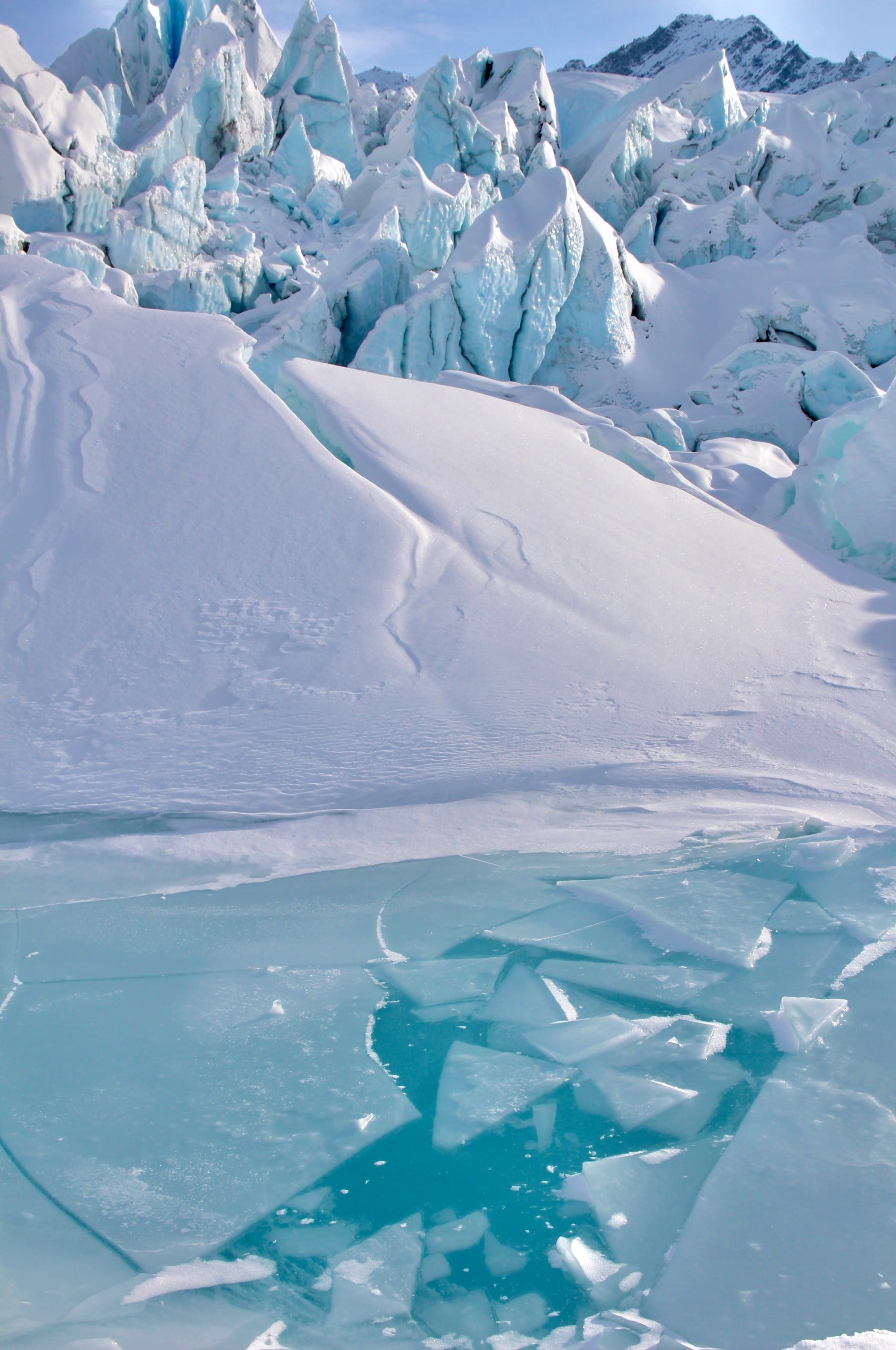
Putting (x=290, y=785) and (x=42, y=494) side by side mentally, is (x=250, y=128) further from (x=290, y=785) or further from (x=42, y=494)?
(x=290, y=785)

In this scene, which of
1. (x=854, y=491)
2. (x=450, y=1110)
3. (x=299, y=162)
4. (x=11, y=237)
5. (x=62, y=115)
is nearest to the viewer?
(x=450, y=1110)

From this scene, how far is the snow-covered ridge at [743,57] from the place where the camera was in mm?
27562

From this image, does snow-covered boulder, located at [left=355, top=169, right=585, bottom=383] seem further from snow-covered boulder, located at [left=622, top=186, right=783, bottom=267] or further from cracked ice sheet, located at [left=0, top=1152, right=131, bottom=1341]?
cracked ice sheet, located at [left=0, top=1152, right=131, bottom=1341]

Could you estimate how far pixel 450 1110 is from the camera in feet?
6.00

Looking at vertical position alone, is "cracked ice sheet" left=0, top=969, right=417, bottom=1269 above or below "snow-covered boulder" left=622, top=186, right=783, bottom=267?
below

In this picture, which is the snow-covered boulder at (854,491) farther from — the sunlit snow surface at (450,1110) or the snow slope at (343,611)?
the sunlit snow surface at (450,1110)

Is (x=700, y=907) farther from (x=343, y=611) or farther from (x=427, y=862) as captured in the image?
(x=343, y=611)

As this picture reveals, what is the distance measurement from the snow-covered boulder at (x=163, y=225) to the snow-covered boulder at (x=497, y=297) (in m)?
4.37

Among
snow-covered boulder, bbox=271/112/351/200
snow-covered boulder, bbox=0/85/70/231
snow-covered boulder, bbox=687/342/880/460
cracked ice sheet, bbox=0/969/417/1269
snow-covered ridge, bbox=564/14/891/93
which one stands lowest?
cracked ice sheet, bbox=0/969/417/1269

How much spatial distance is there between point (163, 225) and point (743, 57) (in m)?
29.9

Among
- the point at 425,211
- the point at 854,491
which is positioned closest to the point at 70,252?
the point at 425,211

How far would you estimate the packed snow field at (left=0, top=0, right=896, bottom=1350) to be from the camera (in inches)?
59.9

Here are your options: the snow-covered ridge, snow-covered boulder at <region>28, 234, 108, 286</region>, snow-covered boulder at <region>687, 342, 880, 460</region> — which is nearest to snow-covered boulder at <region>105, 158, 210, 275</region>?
snow-covered boulder at <region>28, 234, 108, 286</region>

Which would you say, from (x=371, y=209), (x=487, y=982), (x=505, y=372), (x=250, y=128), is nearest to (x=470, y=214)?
(x=371, y=209)
